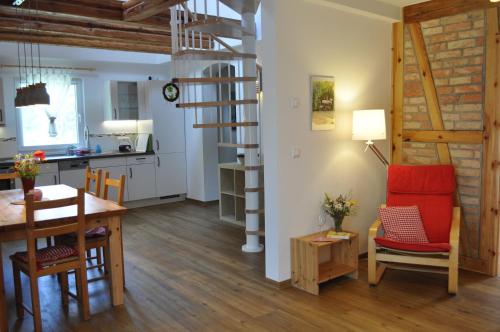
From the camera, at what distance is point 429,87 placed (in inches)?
172

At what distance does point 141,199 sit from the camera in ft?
23.9

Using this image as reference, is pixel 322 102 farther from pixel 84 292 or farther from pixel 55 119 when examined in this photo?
pixel 55 119

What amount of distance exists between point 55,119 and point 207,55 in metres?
3.81

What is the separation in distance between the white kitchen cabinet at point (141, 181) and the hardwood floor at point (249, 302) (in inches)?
99.9

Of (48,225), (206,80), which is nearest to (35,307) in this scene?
(48,225)

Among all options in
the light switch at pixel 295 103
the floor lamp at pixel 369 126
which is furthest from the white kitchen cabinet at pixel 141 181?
the floor lamp at pixel 369 126

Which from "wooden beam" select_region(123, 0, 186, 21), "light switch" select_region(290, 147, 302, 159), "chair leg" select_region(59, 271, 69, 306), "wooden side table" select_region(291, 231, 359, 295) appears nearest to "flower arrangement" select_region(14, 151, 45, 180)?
"chair leg" select_region(59, 271, 69, 306)

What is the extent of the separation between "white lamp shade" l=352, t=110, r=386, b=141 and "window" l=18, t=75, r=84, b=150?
4929 mm

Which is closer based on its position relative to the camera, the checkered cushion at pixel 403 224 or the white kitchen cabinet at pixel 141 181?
the checkered cushion at pixel 403 224

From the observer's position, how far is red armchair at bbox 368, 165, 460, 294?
11.7 ft

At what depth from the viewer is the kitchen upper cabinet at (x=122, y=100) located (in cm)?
719

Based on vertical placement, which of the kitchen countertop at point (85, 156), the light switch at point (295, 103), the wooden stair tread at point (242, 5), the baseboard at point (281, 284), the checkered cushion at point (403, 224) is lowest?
the baseboard at point (281, 284)

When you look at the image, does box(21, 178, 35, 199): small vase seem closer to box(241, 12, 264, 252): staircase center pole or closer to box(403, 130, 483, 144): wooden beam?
box(241, 12, 264, 252): staircase center pole

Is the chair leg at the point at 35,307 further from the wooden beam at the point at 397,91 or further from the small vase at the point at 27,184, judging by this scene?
the wooden beam at the point at 397,91
